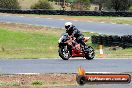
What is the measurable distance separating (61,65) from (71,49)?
2.87 m

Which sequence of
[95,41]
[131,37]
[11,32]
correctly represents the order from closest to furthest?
[131,37]
[95,41]
[11,32]

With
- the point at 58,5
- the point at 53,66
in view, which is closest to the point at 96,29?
the point at 53,66

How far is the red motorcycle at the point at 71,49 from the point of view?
779 inches

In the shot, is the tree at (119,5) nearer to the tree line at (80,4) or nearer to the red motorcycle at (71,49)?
the tree line at (80,4)

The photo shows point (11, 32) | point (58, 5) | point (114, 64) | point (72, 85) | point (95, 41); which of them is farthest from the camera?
point (58, 5)

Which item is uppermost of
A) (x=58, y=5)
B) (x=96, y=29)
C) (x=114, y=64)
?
(x=114, y=64)

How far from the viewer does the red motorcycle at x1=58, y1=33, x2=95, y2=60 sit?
1978 centimetres

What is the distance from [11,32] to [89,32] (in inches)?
241

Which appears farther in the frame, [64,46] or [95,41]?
[95,41]

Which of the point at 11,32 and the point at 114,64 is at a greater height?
the point at 114,64

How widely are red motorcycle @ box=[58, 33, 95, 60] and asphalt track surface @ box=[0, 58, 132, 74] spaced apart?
1.22ft

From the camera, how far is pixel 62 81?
13523 millimetres

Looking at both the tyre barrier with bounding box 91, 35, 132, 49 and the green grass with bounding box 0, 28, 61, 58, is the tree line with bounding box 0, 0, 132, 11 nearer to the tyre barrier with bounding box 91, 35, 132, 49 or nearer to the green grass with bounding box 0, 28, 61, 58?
the green grass with bounding box 0, 28, 61, 58

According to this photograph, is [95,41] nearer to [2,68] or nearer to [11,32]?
[11,32]
